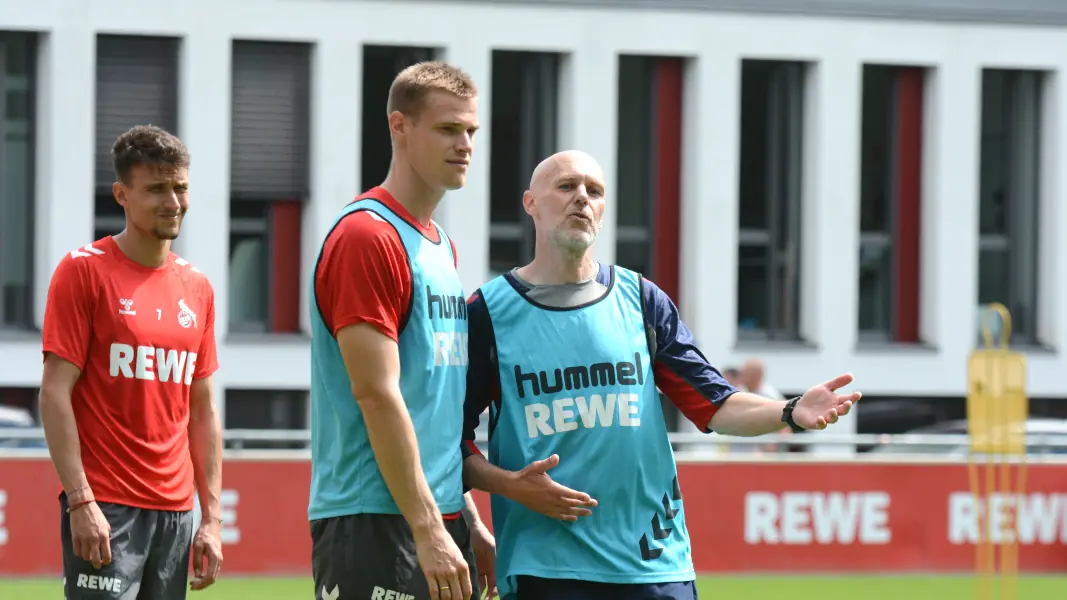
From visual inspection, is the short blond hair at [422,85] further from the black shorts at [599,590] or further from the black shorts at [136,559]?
the black shorts at [136,559]

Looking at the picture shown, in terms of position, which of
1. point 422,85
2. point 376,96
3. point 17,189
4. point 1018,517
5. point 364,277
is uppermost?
point 376,96

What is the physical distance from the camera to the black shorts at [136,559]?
545cm

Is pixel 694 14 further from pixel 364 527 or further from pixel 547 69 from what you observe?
pixel 364 527

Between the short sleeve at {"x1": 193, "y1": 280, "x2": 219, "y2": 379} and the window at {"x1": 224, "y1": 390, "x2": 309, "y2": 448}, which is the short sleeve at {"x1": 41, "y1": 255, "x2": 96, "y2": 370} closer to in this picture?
the short sleeve at {"x1": 193, "y1": 280, "x2": 219, "y2": 379}

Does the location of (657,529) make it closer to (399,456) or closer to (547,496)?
(547,496)

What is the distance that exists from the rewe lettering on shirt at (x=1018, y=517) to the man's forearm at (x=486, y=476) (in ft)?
33.8

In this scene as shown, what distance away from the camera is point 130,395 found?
5535 mm

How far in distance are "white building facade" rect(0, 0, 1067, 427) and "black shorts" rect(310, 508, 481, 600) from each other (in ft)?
68.9

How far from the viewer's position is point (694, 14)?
89.5ft

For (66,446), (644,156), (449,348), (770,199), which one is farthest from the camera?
(770,199)

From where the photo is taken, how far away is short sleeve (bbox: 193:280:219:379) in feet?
19.3

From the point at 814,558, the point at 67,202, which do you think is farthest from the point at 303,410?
the point at 814,558

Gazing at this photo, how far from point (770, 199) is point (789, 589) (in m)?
15.1

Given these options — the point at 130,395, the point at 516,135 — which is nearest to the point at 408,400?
the point at 130,395
